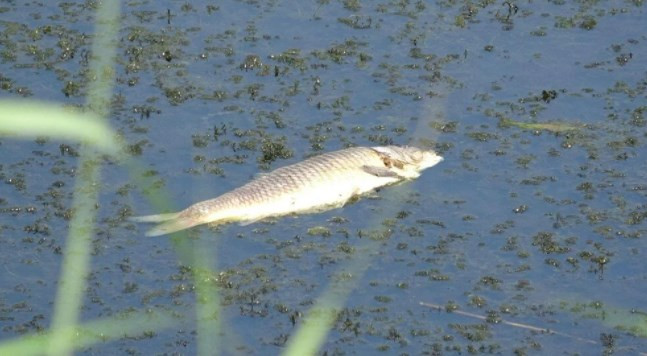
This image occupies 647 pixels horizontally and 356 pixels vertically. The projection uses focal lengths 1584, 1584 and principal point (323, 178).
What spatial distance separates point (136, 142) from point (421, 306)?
2.79m

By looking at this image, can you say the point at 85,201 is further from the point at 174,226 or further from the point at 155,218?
the point at 174,226

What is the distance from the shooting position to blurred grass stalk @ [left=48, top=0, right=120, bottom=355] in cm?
845

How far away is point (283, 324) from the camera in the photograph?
8562 mm

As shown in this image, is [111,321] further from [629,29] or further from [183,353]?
[629,29]

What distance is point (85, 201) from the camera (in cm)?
991

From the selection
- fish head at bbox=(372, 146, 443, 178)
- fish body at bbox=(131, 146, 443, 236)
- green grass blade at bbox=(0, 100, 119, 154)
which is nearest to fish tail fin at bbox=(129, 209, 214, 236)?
fish body at bbox=(131, 146, 443, 236)

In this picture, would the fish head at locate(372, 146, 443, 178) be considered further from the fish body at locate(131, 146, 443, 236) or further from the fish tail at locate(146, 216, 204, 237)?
the fish tail at locate(146, 216, 204, 237)

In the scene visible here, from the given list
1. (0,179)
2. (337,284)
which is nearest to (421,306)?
(337,284)

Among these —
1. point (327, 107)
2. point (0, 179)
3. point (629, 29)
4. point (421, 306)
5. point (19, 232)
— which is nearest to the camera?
point (421, 306)

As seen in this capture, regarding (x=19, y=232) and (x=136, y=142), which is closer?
(x=19, y=232)

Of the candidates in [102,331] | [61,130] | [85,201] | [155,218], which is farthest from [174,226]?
[61,130]

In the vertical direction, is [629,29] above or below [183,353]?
above

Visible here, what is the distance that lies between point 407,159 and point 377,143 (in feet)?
1.76

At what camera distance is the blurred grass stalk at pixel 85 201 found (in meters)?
8.45
